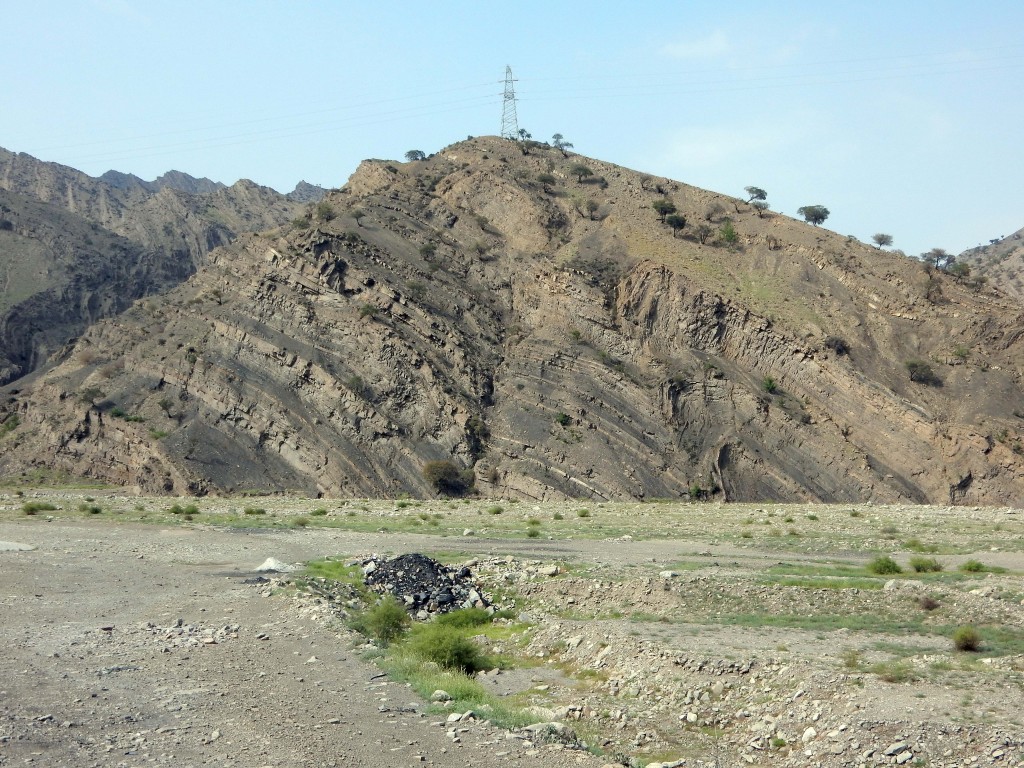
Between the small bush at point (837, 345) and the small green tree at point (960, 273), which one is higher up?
the small green tree at point (960, 273)

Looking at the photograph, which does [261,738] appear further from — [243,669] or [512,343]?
[512,343]

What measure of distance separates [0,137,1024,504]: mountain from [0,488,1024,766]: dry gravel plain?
2704 cm

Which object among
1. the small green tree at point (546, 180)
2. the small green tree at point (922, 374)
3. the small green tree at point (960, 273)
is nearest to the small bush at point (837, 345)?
the small green tree at point (922, 374)

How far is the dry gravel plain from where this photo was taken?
14.0 m

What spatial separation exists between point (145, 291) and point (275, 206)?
5008 cm

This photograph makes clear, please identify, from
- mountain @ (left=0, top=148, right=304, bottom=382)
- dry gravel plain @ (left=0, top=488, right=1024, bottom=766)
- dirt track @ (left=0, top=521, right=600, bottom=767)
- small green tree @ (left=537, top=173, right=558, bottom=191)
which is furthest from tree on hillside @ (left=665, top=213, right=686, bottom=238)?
mountain @ (left=0, top=148, right=304, bottom=382)

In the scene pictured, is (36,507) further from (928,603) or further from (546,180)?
(546,180)

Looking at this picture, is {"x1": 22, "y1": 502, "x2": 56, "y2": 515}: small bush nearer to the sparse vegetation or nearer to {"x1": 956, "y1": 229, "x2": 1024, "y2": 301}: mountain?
the sparse vegetation

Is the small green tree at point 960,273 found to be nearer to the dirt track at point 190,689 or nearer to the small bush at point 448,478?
the small bush at point 448,478

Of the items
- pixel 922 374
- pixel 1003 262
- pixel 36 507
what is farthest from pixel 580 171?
pixel 1003 262

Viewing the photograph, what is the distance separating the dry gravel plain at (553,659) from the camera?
14008mm

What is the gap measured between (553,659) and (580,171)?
78.8 m

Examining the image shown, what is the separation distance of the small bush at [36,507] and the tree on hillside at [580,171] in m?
60.6

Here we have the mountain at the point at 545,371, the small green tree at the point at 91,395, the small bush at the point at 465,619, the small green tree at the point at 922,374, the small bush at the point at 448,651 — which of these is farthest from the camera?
the small green tree at the point at 922,374
